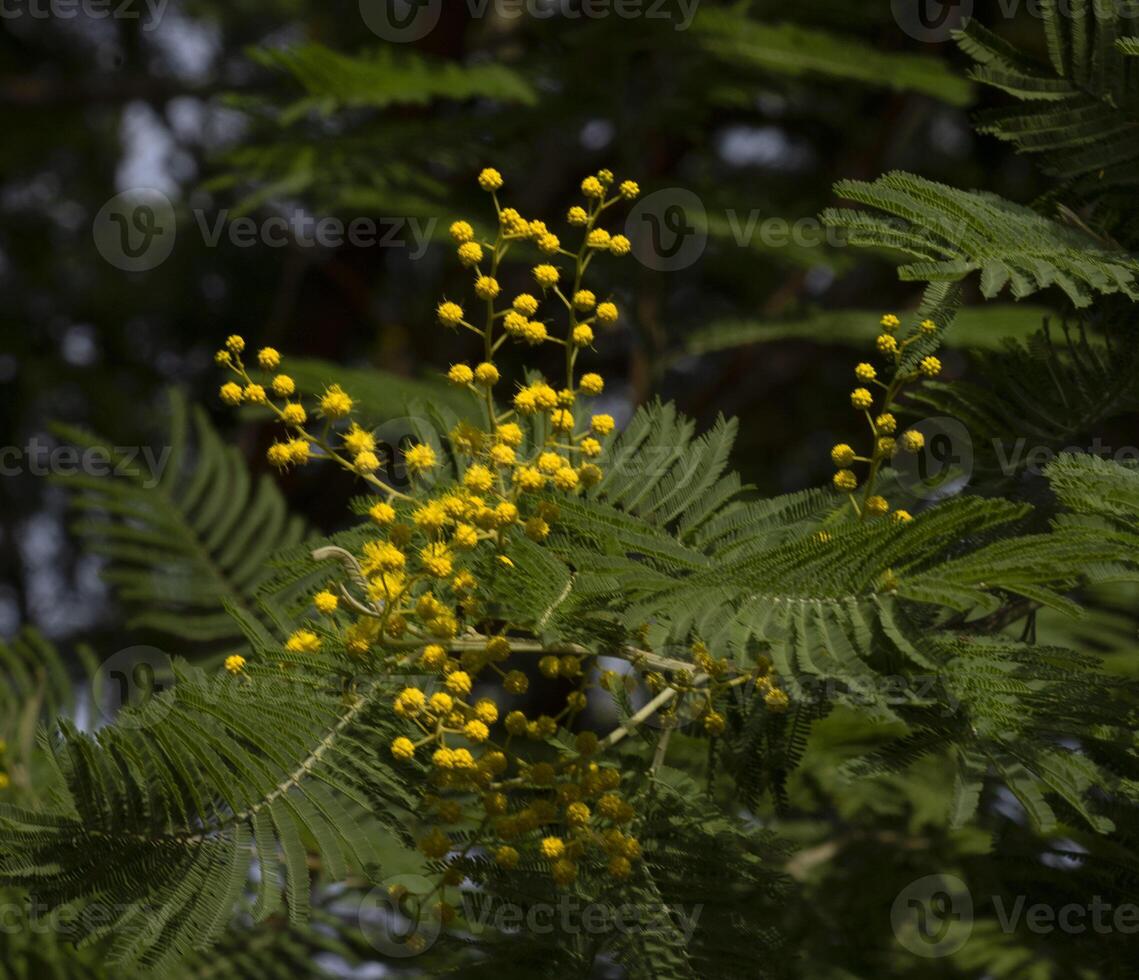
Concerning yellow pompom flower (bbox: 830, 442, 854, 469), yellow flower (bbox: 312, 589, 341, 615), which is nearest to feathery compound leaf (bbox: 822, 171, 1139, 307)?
yellow pompom flower (bbox: 830, 442, 854, 469)

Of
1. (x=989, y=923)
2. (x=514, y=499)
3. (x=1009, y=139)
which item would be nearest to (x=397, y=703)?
(x=514, y=499)

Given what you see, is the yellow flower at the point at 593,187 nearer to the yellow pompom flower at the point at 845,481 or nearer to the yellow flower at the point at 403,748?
the yellow pompom flower at the point at 845,481

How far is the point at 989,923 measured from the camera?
1941 mm

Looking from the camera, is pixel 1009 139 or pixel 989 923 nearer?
pixel 1009 139

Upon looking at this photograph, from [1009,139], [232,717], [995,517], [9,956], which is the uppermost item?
[1009,139]

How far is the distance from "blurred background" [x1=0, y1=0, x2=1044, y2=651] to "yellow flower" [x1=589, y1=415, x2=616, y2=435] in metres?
1.33

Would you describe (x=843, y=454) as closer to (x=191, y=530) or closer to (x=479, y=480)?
(x=479, y=480)

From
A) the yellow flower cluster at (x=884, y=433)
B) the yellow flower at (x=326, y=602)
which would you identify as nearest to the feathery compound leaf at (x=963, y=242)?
the yellow flower cluster at (x=884, y=433)

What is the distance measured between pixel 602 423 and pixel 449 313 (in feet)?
0.72

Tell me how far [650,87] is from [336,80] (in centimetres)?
105

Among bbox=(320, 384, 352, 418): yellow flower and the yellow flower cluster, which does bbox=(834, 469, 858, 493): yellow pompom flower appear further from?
bbox=(320, 384, 352, 418): yellow flower

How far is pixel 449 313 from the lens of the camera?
1508mm

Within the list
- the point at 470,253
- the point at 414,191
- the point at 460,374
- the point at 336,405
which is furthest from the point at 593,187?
the point at 414,191

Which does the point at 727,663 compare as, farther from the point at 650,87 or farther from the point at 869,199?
the point at 650,87
